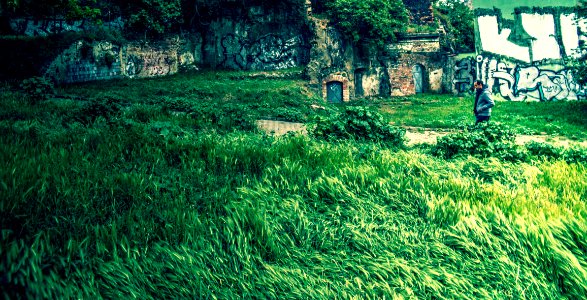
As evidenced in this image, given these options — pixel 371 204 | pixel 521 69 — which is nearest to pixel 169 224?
pixel 371 204

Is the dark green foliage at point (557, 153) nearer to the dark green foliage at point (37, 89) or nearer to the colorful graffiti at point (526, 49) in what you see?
the dark green foliage at point (37, 89)

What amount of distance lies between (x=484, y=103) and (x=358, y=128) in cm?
397

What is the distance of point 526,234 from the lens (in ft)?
13.9

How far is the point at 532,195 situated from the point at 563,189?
751mm

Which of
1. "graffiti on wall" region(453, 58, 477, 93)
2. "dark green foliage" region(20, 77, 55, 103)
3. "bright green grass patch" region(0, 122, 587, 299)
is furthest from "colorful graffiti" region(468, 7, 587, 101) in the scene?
"dark green foliage" region(20, 77, 55, 103)

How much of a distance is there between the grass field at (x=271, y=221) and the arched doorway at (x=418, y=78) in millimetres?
18761

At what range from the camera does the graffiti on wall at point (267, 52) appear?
2231 cm

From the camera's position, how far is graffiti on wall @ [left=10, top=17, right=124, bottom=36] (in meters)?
17.8

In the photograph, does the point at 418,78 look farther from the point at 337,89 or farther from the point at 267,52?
the point at 267,52

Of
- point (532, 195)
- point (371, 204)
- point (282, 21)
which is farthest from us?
point (282, 21)

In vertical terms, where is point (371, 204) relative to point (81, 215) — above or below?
below

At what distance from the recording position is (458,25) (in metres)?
29.4

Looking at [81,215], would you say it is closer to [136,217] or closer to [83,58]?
[136,217]

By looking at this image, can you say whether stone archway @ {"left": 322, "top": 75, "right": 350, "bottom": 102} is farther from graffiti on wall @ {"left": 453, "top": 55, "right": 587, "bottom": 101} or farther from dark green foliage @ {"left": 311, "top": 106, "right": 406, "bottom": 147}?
dark green foliage @ {"left": 311, "top": 106, "right": 406, "bottom": 147}
